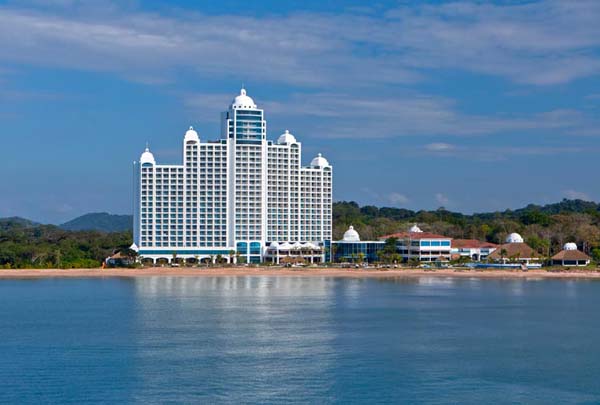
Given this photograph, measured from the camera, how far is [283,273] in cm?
9238

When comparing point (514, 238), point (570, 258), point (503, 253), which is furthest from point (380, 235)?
point (570, 258)

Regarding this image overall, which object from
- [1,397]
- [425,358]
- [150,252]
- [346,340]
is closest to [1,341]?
[1,397]

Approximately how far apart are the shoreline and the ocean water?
24.9m

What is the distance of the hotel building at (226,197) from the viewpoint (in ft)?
335

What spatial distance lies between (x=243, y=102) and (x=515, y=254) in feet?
121

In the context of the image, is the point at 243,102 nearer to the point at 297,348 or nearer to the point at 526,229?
the point at 526,229

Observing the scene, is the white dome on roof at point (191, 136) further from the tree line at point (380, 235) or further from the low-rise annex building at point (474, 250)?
the low-rise annex building at point (474, 250)

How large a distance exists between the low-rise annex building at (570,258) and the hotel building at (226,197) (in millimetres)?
27549

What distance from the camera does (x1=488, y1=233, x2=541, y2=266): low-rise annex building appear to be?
101062mm

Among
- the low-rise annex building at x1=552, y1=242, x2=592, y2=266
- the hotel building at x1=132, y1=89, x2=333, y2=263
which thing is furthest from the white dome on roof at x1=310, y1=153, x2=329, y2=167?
the low-rise annex building at x1=552, y1=242, x2=592, y2=266

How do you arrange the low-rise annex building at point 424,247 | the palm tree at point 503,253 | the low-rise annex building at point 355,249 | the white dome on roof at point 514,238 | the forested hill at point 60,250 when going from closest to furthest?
1. the forested hill at point 60,250
2. the palm tree at point 503,253
3. the low-rise annex building at point 424,247
4. the low-rise annex building at point 355,249
5. the white dome on roof at point 514,238

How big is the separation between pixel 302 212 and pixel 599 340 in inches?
2629

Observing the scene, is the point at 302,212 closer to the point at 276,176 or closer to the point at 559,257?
the point at 276,176

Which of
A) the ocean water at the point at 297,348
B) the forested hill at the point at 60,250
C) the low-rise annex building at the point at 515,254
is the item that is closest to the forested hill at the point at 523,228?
the low-rise annex building at the point at 515,254
